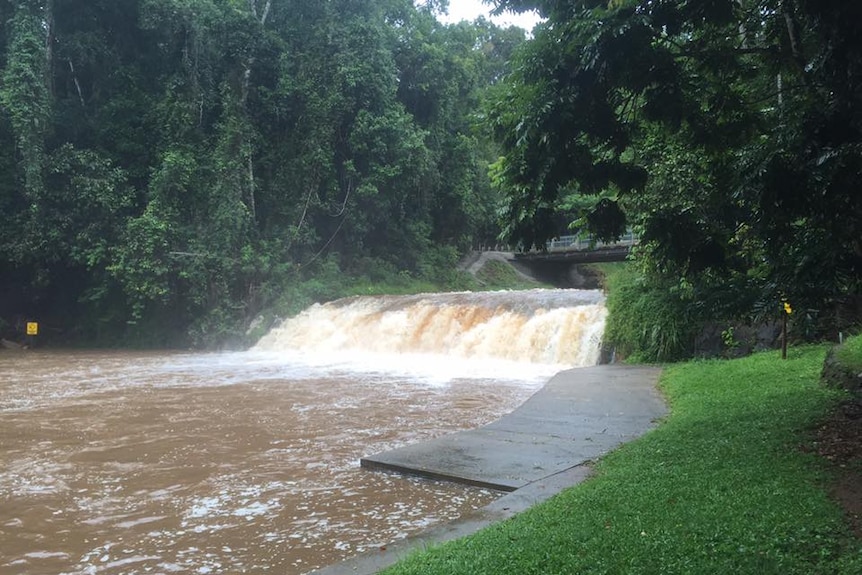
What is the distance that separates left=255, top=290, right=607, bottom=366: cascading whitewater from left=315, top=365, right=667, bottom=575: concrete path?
18.4 feet

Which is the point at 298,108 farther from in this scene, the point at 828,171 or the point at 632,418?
the point at 828,171

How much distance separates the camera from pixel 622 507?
465 centimetres

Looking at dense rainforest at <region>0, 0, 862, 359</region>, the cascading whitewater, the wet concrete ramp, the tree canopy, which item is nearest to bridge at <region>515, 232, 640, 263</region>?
dense rainforest at <region>0, 0, 862, 359</region>

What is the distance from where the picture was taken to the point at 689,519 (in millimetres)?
4262

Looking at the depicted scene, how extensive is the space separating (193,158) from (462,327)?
12070 mm

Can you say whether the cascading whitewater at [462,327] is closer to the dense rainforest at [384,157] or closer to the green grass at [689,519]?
the dense rainforest at [384,157]

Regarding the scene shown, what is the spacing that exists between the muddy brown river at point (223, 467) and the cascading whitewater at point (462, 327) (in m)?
1.44

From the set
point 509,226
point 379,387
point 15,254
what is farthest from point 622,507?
point 15,254

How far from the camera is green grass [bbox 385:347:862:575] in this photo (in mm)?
3641

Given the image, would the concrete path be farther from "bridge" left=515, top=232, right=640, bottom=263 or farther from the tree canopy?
"bridge" left=515, top=232, right=640, bottom=263

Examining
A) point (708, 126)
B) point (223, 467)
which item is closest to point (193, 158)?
point (223, 467)

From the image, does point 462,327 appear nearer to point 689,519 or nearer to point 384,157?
point 384,157

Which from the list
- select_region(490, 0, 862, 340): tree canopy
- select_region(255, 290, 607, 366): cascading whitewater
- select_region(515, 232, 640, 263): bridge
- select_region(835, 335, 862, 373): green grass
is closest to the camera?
select_region(490, 0, 862, 340): tree canopy

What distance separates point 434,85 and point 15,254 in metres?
19.1
